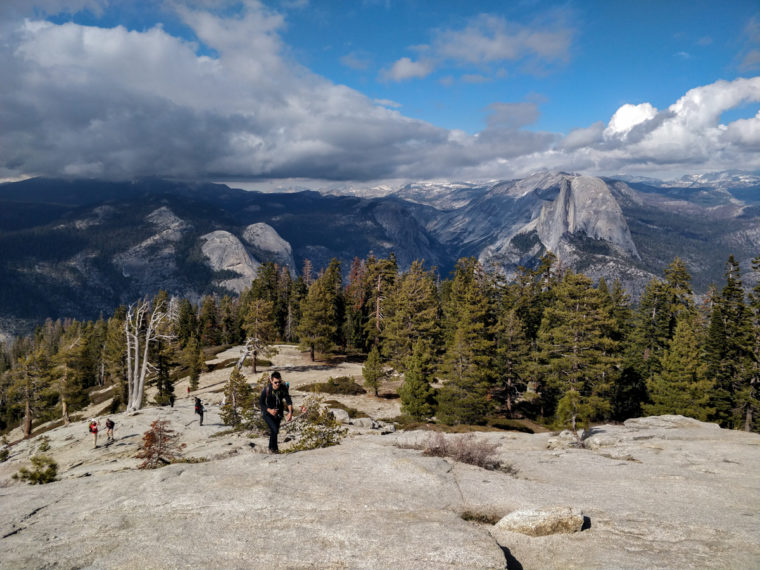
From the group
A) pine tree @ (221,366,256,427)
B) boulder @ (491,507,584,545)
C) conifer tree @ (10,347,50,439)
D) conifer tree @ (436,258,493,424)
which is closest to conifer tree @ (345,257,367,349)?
conifer tree @ (436,258,493,424)

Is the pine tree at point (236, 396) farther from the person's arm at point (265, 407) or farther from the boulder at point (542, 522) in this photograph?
the boulder at point (542, 522)

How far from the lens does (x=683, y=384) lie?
3688 centimetres

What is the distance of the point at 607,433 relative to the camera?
885 inches

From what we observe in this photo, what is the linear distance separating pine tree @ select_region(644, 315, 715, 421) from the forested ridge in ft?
0.39

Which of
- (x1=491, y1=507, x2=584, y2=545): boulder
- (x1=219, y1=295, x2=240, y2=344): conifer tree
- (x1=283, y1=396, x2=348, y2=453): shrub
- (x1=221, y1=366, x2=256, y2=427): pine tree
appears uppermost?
(x1=491, y1=507, x2=584, y2=545): boulder

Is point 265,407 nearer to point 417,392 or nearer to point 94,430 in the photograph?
point 94,430

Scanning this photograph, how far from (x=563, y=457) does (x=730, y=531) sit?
7.88m

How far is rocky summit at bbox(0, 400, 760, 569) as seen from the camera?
676 centimetres

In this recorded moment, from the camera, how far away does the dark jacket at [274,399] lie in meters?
12.6

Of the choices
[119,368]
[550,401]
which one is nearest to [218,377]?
[119,368]

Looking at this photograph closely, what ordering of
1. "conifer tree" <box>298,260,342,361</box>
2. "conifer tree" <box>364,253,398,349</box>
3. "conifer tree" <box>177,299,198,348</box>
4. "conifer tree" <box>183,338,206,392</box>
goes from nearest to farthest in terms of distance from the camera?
"conifer tree" <box>183,338,206,392</box>, "conifer tree" <box>298,260,342,361</box>, "conifer tree" <box>364,253,398,349</box>, "conifer tree" <box>177,299,198,348</box>

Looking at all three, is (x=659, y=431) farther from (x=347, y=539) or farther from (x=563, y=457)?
(x=347, y=539)

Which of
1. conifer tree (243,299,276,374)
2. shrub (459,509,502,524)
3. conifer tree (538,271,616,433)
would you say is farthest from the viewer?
conifer tree (243,299,276,374)

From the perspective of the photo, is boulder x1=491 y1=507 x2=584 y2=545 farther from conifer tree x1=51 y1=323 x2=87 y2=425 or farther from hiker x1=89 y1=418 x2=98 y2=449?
conifer tree x1=51 y1=323 x2=87 y2=425
